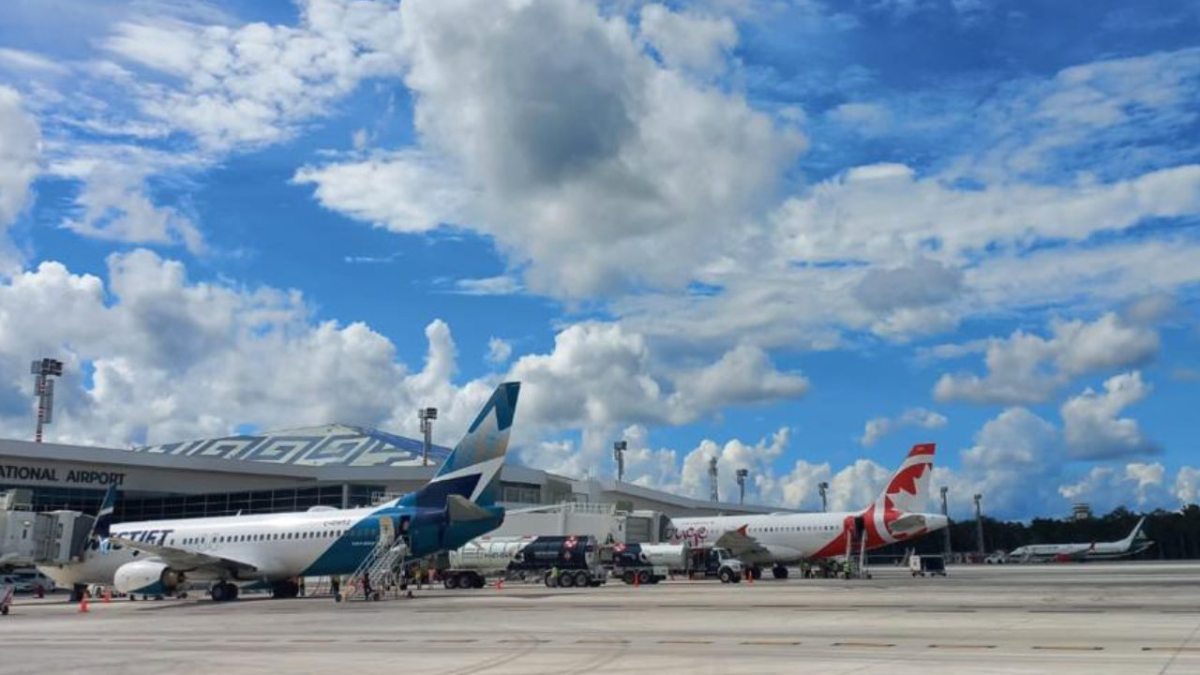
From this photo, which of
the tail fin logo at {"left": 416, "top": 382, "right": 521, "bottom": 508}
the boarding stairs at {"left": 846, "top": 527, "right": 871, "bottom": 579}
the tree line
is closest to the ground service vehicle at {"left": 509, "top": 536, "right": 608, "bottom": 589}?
the tail fin logo at {"left": 416, "top": 382, "right": 521, "bottom": 508}

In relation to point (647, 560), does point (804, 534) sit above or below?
above

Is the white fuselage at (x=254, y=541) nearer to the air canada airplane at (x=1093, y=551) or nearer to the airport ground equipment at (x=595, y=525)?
the airport ground equipment at (x=595, y=525)

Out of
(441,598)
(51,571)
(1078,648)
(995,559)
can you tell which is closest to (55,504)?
(51,571)

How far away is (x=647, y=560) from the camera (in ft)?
179

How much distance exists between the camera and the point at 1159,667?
14.0m

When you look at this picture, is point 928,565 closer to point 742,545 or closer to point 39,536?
point 742,545

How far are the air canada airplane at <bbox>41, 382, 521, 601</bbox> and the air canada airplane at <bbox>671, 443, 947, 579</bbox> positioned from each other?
67.6 feet

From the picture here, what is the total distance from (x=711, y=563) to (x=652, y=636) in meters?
38.4

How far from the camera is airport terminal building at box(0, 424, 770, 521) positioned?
7125 cm

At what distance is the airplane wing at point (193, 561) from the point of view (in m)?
39.7

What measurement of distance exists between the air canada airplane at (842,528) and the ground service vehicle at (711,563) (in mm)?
747

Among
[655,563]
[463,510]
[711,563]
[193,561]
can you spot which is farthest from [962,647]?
[711,563]

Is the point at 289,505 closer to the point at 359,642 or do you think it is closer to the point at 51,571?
the point at 51,571

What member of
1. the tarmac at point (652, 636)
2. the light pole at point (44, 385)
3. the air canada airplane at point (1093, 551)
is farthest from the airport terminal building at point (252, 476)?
the air canada airplane at point (1093, 551)
